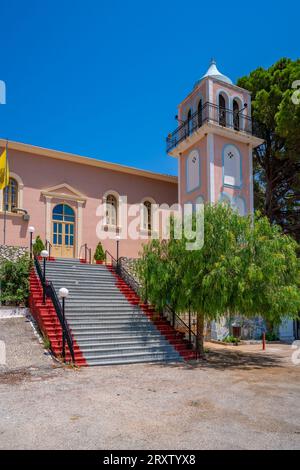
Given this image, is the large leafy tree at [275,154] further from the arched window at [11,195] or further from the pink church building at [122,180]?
the arched window at [11,195]

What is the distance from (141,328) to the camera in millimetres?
13281

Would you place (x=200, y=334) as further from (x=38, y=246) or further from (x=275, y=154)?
(x=275, y=154)

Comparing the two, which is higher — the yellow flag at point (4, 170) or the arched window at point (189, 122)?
the arched window at point (189, 122)

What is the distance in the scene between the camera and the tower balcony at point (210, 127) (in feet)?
65.6

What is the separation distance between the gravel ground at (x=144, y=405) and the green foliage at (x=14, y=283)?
8.10 feet

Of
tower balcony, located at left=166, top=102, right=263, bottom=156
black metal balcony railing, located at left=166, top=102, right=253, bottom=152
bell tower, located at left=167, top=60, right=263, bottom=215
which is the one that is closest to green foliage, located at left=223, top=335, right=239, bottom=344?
bell tower, located at left=167, top=60, right=263, bottom=215

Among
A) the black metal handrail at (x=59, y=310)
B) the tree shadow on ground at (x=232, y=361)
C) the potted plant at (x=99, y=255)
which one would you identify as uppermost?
the potted plant at (x=99, y=255)

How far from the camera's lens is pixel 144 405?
7145mm

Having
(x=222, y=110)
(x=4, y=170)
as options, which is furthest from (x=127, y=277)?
(x=222, y=110)

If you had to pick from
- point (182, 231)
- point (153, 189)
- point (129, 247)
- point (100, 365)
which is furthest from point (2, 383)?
point (153, 189)

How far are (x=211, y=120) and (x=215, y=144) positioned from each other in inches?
46.9

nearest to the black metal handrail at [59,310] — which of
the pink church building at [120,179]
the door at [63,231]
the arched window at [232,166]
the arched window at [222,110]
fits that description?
the door at [63,231]
